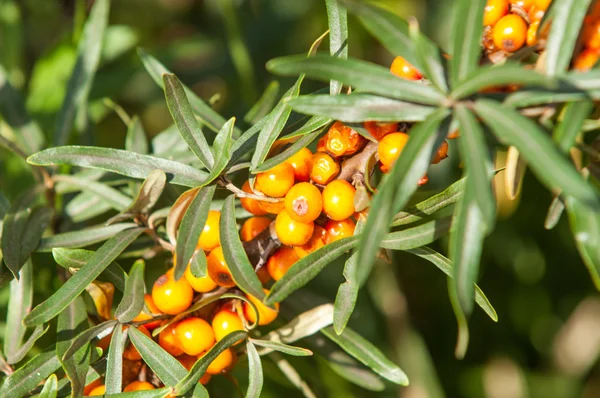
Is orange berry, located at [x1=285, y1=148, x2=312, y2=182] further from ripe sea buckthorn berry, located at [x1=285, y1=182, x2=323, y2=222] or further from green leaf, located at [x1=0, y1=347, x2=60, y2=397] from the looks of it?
green leaf, located at [x1=0, y1=347, x2=60, y2=397]

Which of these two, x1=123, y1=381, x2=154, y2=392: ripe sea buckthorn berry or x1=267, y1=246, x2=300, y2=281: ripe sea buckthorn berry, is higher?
x1=267, y1=246, x2=300, y2=281: ripe sea buckthorn berry

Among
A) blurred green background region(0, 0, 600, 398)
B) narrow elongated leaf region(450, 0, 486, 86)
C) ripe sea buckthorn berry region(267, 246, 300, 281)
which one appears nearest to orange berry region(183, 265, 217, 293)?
ripe sea buckthorn berry region(267, 246, 300, 281)

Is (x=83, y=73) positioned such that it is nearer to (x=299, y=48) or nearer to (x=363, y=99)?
(x=363, y=99)

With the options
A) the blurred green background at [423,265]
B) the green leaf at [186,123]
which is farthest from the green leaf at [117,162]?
the blurred green background at [423,265]

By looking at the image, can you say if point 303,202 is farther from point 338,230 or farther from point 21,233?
point 21,233

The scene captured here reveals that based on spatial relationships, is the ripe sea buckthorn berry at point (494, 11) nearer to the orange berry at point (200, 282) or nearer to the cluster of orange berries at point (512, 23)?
the cluster of orange berries at point (512, 23)

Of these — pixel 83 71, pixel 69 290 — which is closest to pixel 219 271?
pixel 69 290

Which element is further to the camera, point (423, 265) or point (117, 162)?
point (423, 265)
